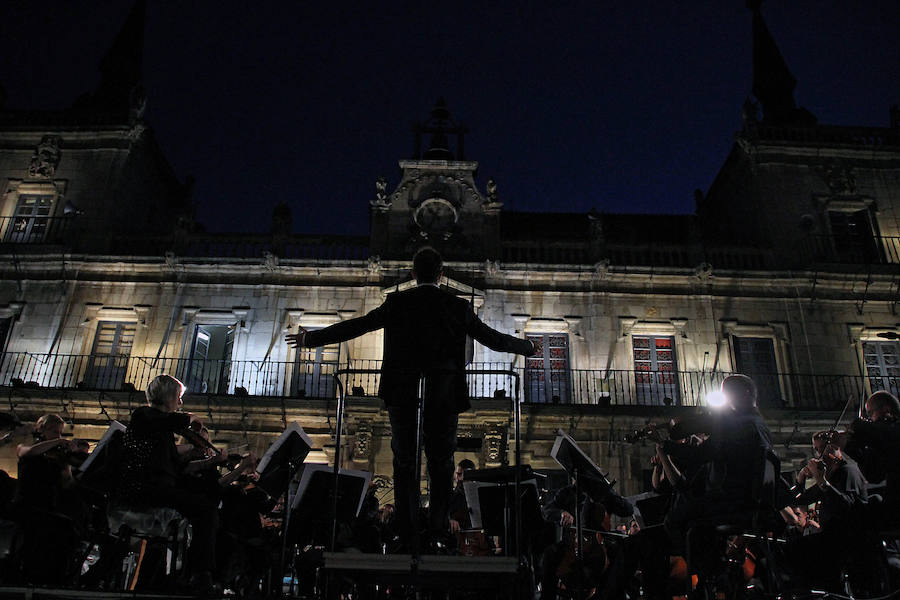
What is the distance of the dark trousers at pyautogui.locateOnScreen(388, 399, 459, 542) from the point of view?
4816mm

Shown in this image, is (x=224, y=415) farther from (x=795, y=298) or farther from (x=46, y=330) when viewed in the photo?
(x=795, y=298)

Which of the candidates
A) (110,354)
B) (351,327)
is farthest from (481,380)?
(351,327)

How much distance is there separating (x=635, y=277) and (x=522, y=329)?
10.6 ft

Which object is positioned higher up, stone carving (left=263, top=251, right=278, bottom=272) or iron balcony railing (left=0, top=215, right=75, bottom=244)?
iron balcony railing (left=0, top=215, right=75, bottom=244)

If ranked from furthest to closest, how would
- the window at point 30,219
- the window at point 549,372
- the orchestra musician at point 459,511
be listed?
the window at point 30,219 < the window at point 549,372 < the orchestra musician at point 459,511

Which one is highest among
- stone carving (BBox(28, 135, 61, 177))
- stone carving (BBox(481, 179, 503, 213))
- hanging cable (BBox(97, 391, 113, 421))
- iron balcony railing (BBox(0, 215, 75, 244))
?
stone carving (BBox(28, 135, 61, 177))

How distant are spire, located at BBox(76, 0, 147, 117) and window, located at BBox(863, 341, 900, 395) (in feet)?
72.3

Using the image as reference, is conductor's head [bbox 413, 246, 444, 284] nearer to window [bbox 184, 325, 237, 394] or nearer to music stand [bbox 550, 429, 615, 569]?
music stand [bbox 550, 429, 615, 569]

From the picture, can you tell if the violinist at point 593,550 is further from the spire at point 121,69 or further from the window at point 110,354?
the spire at point 121,69

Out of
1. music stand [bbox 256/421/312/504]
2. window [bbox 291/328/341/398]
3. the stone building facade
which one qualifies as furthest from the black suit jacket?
window [bbox 291/328/341/398]

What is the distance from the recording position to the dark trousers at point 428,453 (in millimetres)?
4816

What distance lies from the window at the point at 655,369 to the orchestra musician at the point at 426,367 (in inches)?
478

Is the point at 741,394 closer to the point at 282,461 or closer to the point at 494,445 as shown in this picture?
the point at 282,461

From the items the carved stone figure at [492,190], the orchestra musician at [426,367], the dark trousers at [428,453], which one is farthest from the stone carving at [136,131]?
the dark trousers at [428,453]
